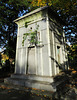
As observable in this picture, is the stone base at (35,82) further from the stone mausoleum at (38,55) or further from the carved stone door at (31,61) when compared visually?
the carved stone door at (31,61)

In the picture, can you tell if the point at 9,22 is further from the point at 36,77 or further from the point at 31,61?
the point at 36,77

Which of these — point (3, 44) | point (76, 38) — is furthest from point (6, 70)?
point (76, 38)

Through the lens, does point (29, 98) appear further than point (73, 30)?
No

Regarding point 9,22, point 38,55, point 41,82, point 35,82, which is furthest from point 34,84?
point 9,22

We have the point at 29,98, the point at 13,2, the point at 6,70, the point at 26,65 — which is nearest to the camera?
the point at 29,98

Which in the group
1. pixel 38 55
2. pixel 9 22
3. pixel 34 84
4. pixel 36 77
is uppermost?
pixel 9 22

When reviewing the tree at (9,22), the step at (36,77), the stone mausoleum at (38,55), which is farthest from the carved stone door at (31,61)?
the tree at (9,22)

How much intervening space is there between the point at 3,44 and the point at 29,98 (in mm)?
11628

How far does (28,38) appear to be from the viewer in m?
6.48

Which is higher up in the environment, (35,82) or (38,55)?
(38,55)

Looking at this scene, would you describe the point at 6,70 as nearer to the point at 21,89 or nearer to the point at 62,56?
the point at 21,89

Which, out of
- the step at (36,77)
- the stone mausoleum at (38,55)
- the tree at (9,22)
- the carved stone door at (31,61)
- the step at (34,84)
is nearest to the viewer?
the step at (34,84)

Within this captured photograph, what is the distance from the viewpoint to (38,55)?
18.7 ft

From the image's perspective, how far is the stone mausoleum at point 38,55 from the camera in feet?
16.8
